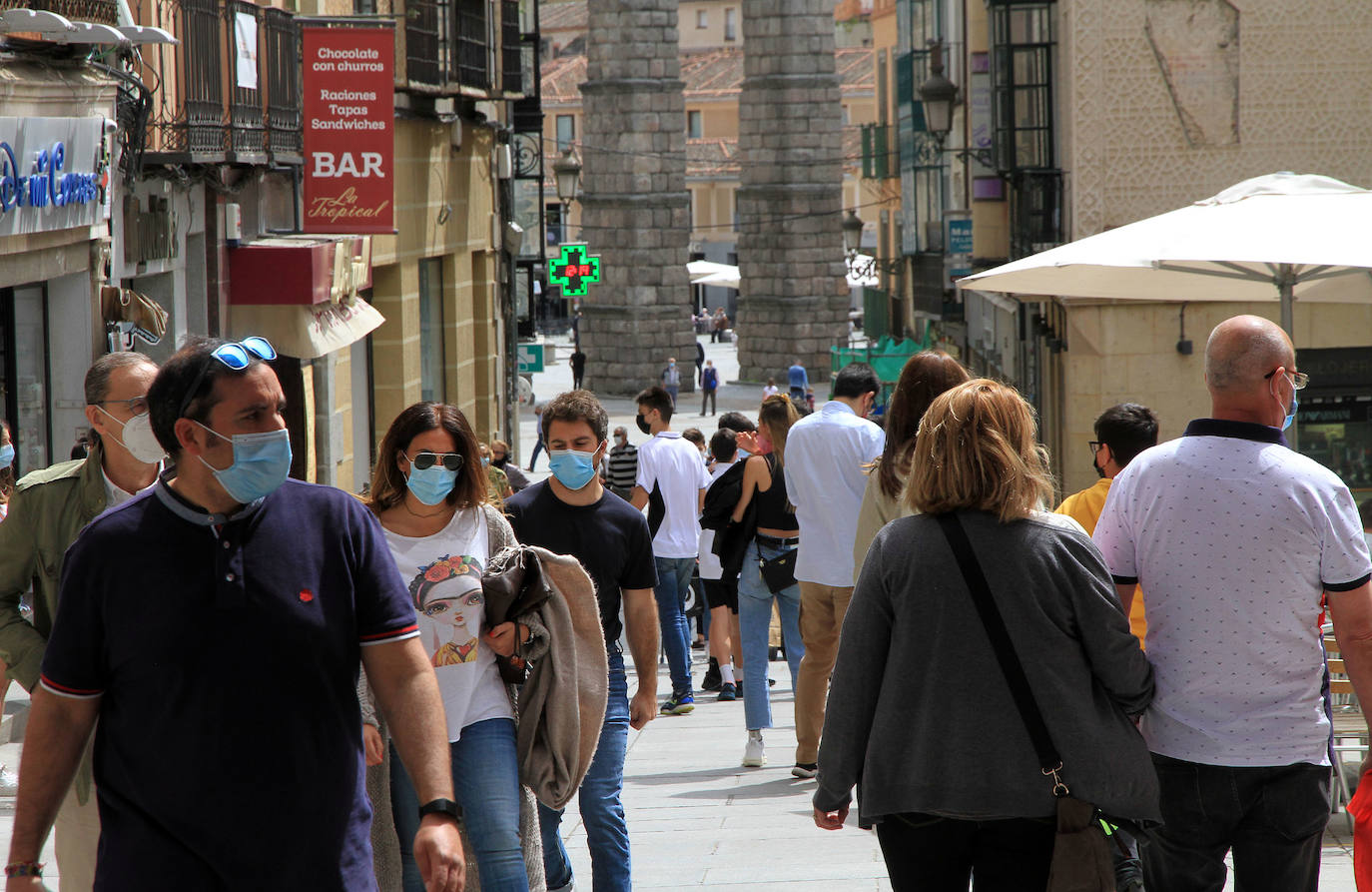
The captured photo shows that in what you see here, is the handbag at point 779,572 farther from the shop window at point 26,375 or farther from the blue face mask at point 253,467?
the blue face mask at point 253,467

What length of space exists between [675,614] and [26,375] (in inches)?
156

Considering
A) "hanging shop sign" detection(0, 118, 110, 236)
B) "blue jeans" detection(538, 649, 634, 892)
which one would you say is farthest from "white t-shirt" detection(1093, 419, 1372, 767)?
"hanging shop sign" detection(0, 118, 110, 236)

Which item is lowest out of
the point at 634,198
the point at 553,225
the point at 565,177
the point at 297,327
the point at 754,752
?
the point at 754,752

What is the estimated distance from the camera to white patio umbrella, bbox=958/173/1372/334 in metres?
7.10

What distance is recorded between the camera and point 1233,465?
4.11m

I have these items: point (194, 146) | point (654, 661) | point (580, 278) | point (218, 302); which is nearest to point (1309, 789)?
point (654, 661)

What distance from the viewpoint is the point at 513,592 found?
4695mm

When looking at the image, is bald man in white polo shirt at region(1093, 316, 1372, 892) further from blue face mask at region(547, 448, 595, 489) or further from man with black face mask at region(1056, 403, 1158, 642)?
blue face mask at region(547, 448, 595, 489)

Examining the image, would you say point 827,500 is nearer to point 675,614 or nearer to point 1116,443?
point 1116,443

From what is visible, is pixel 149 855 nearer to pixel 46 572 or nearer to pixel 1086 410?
pixel 46 572

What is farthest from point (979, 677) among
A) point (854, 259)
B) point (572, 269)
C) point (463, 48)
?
point (854, 259)

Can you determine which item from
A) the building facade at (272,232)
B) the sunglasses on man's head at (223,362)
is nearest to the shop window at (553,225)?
the building facade at (272,232)

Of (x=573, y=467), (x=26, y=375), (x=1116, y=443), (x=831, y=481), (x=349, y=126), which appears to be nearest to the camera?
(x=1116, y=443)

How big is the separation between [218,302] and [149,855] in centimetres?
1096
